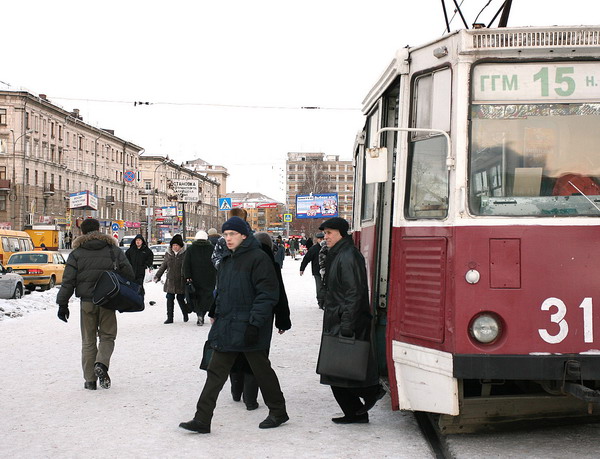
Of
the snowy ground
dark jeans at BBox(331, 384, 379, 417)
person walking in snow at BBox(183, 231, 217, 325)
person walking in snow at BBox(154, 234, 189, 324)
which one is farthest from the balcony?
dark jeans at BBox(331, 384, 379, 417)

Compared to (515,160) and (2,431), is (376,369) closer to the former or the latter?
(515,160)

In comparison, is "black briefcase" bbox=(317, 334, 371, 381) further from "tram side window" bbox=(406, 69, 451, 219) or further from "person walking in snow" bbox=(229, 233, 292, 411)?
"tram side window" bbox=(406, 69, 451, 219)

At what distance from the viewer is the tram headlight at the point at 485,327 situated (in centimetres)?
536

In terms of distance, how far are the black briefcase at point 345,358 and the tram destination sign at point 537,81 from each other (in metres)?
2.08

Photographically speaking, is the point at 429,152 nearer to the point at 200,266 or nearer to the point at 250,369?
the point at 250,369

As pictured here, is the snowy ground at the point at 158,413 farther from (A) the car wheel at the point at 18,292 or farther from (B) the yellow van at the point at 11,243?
(B) the yellow van at the point at 11,243

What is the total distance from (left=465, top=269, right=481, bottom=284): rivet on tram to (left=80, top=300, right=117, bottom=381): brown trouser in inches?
169

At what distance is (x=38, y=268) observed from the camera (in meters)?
26.9

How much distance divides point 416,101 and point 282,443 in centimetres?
273

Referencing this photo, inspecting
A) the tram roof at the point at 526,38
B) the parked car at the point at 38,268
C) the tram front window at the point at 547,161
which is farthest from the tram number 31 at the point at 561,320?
the parked car at the point at 38,268

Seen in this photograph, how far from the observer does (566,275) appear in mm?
5332

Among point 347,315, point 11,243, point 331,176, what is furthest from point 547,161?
point 331,176

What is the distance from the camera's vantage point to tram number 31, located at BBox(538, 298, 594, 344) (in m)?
5.29

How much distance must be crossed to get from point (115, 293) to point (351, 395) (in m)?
2.83
